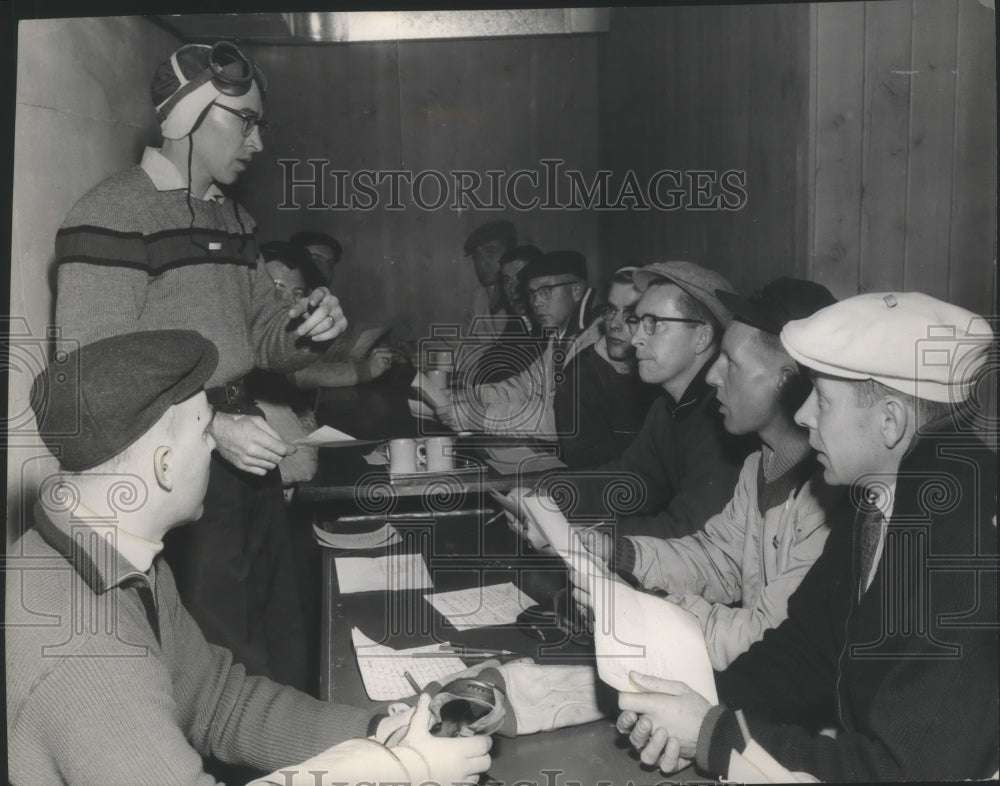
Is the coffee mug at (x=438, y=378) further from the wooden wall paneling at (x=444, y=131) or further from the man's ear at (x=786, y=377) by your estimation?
the man's ear at (x=786, y=377)

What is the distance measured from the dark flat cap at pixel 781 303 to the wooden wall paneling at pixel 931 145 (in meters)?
0.17

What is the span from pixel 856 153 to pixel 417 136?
3.39 ft

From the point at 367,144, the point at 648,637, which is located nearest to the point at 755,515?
the point at 648,637

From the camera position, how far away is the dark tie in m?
1.36

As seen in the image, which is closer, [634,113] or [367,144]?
[367,144]

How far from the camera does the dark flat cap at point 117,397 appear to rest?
3.69ft

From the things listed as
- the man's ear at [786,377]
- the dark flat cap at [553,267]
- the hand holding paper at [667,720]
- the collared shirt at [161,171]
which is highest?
the collared shirt at [161,171]

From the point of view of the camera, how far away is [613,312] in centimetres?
230

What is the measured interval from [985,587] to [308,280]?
1631 mm

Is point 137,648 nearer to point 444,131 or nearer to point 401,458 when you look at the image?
point 401,458

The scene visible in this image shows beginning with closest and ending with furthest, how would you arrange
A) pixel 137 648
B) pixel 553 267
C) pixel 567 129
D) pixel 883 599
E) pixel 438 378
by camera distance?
pixel 137 648, pixel 883 599, pixel 567 129, pixel 553 267, pixel 438 378

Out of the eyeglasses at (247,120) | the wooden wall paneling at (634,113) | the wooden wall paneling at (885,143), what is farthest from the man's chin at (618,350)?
the eyeglasses at (247,120)

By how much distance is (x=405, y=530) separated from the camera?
1927 mm

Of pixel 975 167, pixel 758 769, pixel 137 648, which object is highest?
pixel 975 167
